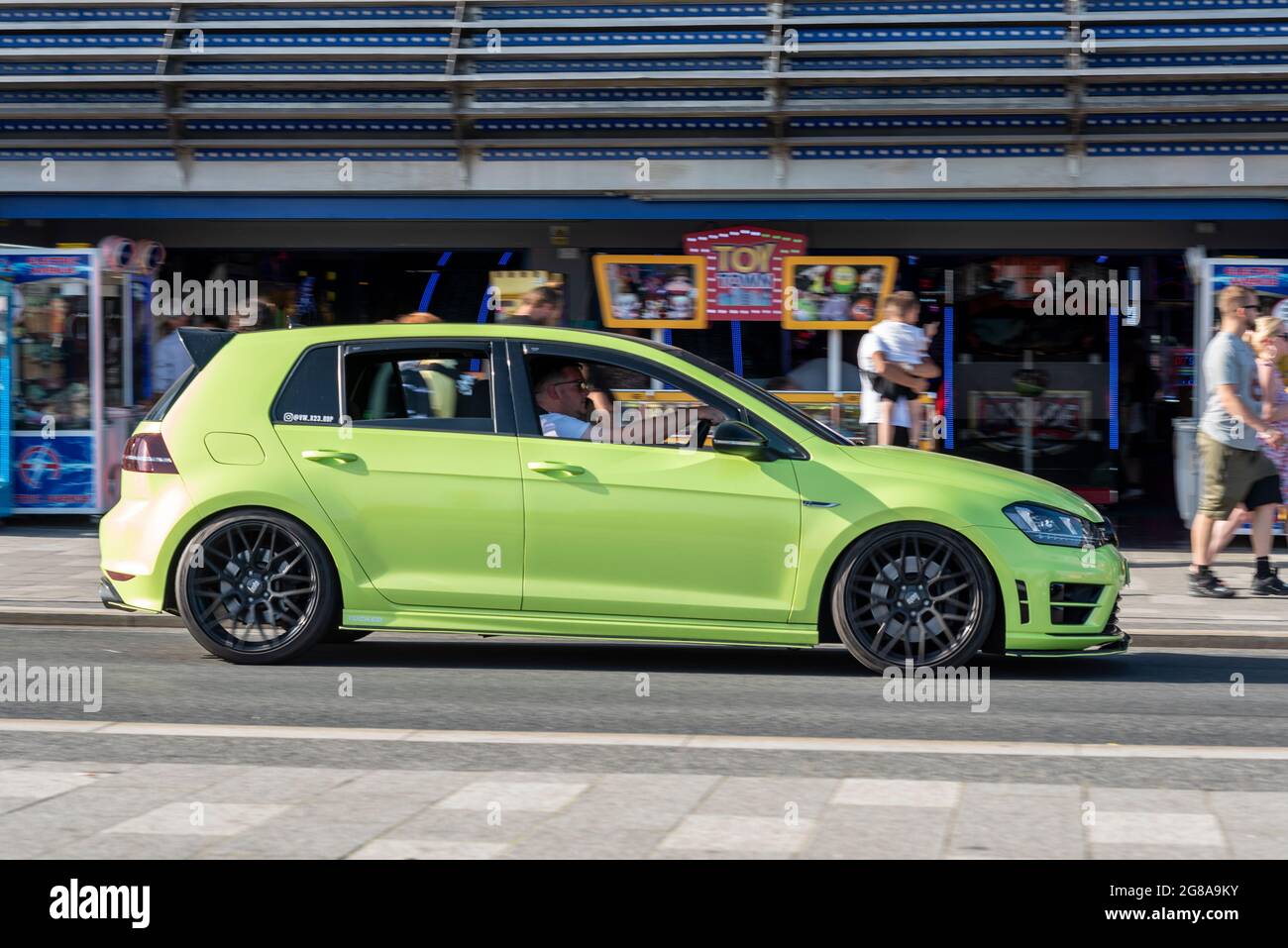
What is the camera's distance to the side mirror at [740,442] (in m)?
7.84

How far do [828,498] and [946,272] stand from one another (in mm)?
8496

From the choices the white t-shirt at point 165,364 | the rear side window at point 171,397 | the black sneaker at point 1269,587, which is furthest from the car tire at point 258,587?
the white t-shirt at point 165,364

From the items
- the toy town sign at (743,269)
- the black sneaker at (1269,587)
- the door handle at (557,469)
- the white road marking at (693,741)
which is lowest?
the white road marking at (693,741)

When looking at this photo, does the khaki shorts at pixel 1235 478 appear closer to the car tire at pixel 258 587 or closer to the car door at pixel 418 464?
the car door at pixel 418 464

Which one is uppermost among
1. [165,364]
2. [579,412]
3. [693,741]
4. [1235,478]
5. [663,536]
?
[165,364]

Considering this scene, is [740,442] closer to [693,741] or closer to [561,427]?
[561,427]

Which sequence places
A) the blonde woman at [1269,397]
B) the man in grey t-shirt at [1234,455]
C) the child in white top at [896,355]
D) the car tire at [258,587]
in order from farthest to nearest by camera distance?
1. the child in white top at [896,355]
2. the blonde woman at [1269,397]
3. the man in grey t-shirt at [1234,455]
4. the car tire at [258,587]

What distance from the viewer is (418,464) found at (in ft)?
26.3

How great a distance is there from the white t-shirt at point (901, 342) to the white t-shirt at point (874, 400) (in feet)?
0.07

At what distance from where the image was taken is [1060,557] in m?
7.81

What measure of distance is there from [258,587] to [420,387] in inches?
46.9

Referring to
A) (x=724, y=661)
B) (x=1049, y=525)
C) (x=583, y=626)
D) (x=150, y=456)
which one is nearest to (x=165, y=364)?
(x=150, y=456)

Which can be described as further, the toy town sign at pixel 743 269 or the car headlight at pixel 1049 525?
the toy town sign at pixel 743 269
